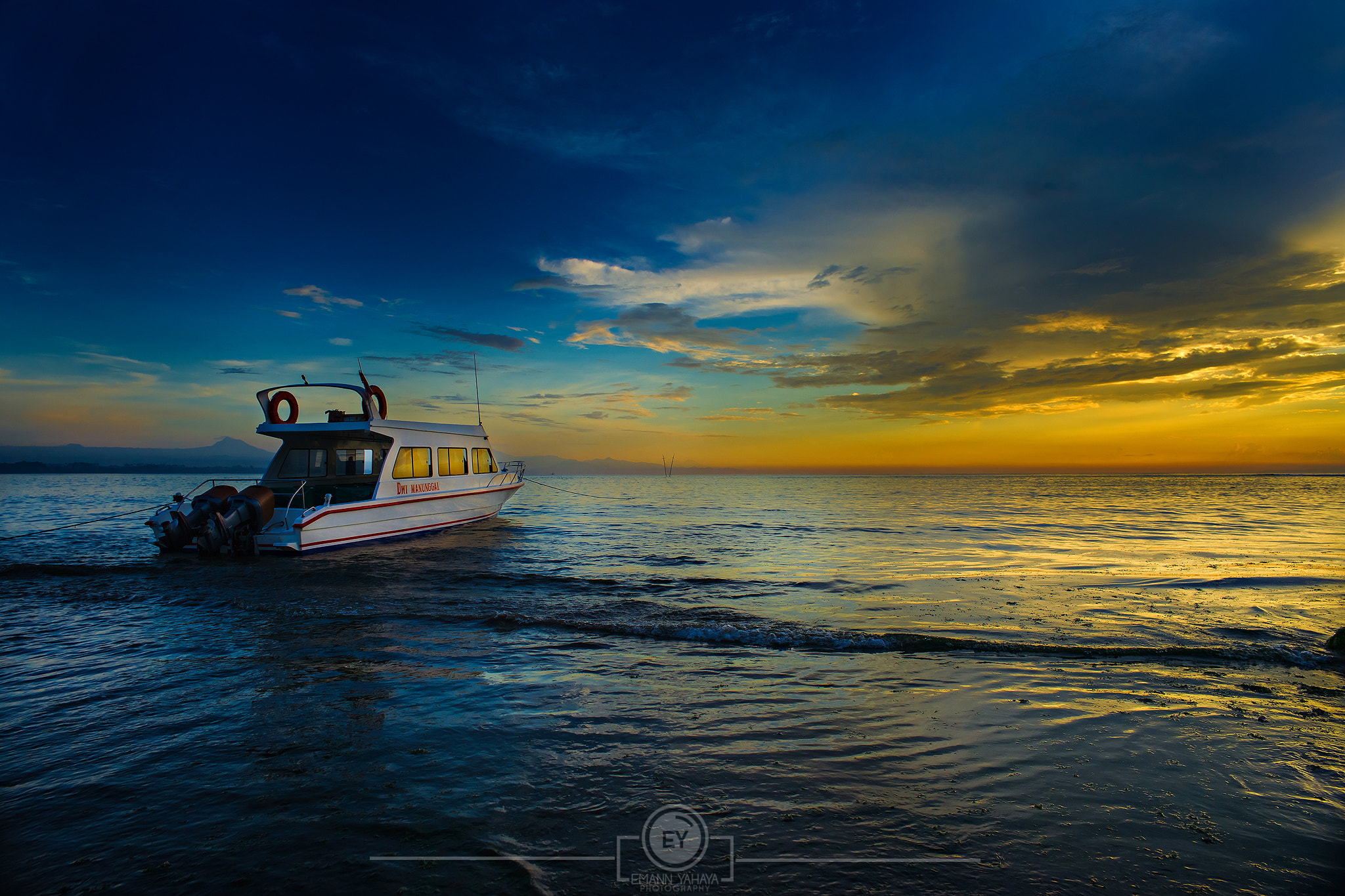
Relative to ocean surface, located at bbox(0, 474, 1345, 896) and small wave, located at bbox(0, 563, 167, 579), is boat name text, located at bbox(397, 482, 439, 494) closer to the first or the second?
small wave, located at bbox(0, 563, 167, 579)

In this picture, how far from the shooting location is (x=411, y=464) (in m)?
21.4

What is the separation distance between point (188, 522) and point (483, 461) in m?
11.8

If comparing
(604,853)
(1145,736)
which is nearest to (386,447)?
(604,853)

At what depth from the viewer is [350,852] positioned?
11.0 feet

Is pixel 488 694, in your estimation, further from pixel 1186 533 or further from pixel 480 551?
pixel 1186 533

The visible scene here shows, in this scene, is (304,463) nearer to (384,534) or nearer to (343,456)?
(343,456)

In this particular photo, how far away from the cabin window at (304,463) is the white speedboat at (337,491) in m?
0.03

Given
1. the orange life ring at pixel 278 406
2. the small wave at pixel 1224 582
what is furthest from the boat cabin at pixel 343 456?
the small wave at pixel 1224 582

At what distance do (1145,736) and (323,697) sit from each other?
810 centimetres

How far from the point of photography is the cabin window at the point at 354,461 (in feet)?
67.5
